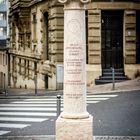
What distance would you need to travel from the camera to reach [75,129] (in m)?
11.2

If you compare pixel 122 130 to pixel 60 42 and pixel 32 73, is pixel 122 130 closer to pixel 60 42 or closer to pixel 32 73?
pixel 60 42

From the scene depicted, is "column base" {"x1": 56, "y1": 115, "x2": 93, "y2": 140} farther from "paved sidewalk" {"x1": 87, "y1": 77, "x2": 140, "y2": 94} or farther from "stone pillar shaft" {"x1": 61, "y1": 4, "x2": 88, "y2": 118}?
"paved sidewalk" {"x1": 87, "y1": 77, "x2": 140, "y2": 94}

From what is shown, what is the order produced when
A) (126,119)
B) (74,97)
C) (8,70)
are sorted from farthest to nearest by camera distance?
(8,70), (126,119), (74,97)

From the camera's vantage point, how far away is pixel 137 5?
26953 millimetres

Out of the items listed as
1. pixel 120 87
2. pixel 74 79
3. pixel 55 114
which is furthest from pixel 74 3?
pixel 120 87

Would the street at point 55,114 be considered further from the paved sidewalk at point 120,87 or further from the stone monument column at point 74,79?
the stone monument column at point 74,79

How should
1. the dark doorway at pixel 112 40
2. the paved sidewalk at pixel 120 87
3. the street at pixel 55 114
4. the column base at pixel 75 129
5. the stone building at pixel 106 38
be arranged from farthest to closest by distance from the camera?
the dark doorway at pixel 112 40 < the stone building at pixel 106 38 < the paved sidewalk at pixel 120 87 < the street at pixel 55 114 < the column base at pixel 75 129

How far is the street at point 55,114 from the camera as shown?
45.4 ft

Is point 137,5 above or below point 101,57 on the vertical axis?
above

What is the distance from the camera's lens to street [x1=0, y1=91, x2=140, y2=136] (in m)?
13.8

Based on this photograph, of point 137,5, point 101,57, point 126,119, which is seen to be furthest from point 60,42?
point 126,119

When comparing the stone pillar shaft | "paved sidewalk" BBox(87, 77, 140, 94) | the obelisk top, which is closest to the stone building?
"paved sidewalk" BBox(87, 77, 140, 94)

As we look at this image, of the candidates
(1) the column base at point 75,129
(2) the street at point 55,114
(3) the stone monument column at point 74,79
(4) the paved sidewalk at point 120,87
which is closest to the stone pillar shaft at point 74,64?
(3) the stone monument column at point 74,79

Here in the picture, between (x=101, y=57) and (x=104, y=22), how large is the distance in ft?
5.66
